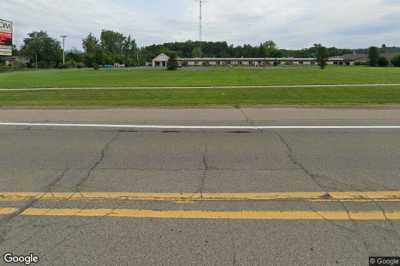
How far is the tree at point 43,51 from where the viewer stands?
126 meters

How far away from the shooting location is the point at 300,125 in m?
8.79

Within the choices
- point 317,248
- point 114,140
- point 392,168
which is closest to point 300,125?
point 392,168

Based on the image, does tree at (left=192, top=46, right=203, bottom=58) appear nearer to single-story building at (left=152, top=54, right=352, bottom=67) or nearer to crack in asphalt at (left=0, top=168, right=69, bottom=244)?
single-story building at (left=152, top=54, right=352, bottom=67)

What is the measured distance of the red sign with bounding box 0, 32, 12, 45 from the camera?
20233 millimetres

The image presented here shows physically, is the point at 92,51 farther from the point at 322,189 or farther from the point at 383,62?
the point at 322,189

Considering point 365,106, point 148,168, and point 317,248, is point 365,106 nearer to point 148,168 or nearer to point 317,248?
point 148,168

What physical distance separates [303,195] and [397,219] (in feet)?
3.32

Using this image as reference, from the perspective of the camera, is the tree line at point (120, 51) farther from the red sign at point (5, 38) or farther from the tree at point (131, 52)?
the red sign at point (5, 38)

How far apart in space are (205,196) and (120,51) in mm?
157805

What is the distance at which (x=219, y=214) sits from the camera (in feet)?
12.1

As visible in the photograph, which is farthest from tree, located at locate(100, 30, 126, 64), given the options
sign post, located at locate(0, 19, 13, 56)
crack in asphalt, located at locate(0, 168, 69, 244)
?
crack in asphalt, located at locate(0, 168, 69, 244)

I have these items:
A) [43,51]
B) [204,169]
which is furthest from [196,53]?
[204,169]

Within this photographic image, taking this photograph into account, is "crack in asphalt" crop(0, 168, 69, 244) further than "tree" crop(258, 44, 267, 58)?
No

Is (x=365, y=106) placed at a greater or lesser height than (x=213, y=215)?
greater
